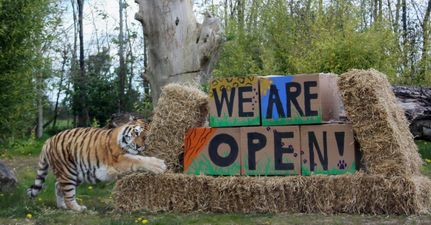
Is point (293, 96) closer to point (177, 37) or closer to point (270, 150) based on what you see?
point (270, 150)

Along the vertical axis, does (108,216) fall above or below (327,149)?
below

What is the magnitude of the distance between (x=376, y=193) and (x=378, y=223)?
1.63 ft

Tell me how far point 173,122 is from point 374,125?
7.71 ft

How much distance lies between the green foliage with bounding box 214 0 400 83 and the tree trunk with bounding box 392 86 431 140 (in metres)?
1.51

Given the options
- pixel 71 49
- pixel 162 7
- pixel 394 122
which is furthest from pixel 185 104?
pixel 71 49

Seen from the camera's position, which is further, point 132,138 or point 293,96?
point 132,138

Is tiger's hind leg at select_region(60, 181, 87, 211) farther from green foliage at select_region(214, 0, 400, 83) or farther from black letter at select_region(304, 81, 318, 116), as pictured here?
green foliage at select_region(214, 0, 400, 83)

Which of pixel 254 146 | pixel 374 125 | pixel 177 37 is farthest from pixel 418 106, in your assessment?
pixel 254 146

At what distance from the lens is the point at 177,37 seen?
10352mm

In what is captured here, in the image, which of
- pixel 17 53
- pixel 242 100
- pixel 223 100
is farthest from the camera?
pixel 17 53

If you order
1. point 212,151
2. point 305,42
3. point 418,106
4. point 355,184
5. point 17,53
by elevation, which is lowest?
point 355,184

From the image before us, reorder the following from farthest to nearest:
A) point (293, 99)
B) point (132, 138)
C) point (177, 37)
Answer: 1. point (177, 37)
2. point (132, 138)
3. point (293, 99)

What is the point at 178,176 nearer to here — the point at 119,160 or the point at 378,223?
the point at 119,160

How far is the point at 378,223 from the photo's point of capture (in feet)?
17.7
